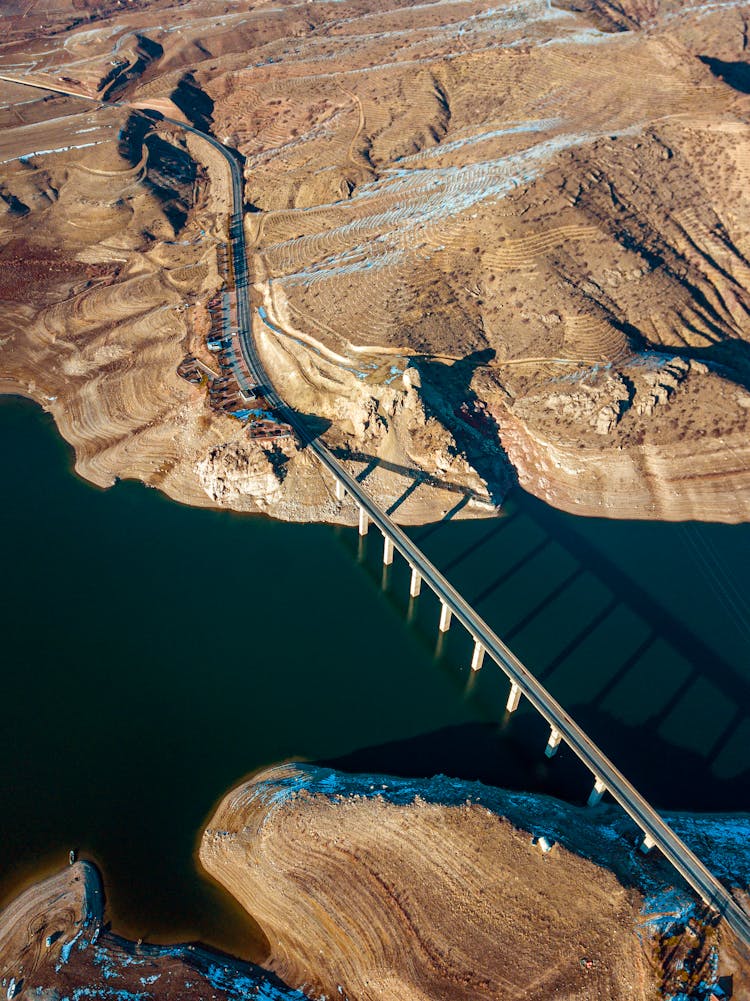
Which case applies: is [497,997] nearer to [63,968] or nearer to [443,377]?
[63,968]

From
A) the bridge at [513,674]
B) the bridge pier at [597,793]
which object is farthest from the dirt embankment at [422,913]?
the bridge at [513,674]

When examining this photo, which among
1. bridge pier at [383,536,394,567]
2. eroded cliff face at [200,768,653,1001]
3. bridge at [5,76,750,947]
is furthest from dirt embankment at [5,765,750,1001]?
bridge pier at [383,536,394,567]

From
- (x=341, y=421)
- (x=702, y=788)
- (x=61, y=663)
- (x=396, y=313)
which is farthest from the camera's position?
(x=396, y=313)

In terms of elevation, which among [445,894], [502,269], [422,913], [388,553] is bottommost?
[422,913]

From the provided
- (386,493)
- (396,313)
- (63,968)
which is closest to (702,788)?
(386,493)

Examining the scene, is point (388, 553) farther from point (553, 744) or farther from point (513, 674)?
point (553, 744)

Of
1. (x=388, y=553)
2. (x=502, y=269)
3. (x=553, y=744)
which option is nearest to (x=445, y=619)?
(x=388, y=553)

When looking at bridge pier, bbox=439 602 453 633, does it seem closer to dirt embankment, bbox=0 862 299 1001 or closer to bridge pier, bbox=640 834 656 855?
bridge pier, bbox=640 834 656 855
